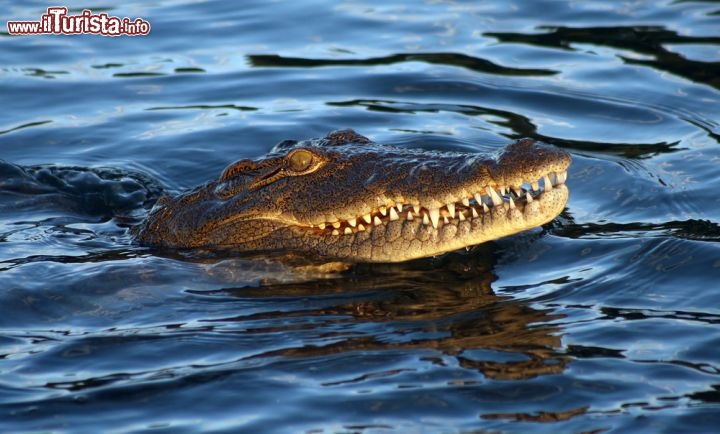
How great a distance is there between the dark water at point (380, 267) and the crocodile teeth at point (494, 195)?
0.51m

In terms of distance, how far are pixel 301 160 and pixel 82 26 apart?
23.4 ft

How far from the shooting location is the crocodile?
6453mm

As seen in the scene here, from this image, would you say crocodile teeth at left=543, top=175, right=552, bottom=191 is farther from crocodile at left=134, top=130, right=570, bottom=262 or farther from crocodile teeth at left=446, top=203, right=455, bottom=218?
crocodile teeth at left=446, top=203, right=455, bottom=218

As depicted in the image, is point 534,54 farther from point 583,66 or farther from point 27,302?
point 27,302

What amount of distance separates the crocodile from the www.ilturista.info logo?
6003mm

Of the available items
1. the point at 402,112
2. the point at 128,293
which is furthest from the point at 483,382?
the point at 402,112

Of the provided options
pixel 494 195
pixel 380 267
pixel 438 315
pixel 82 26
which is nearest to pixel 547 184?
pixel 494 195

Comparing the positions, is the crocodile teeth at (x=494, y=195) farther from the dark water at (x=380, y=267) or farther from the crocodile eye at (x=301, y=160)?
the crocodile eye at (x=301, y=160)

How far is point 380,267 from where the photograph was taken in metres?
7.01

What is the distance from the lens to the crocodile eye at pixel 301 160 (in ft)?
23.3

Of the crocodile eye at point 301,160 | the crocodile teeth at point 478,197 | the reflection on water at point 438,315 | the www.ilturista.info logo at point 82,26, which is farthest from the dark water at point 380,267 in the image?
the crocodile eye at point 301,160

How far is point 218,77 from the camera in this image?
11.6 m

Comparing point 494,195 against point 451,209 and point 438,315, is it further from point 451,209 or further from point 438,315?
point 438,315

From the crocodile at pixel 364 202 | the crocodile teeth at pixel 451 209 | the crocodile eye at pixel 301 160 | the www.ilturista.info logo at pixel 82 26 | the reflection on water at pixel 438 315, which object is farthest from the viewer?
the www.ilturista.info logo at pixel 82 26
